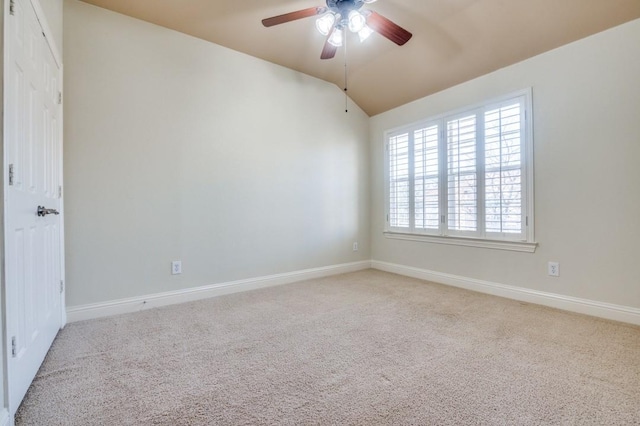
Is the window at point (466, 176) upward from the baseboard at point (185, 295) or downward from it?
upward

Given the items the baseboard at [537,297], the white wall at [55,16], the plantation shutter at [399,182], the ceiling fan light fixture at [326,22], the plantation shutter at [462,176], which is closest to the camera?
the white wall at [55,16]

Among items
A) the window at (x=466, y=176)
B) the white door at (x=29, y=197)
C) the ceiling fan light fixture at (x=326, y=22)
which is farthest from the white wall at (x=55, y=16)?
the window at (x=466, y=176)

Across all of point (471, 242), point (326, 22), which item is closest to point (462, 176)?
point (471, 242)

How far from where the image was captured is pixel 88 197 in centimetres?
249

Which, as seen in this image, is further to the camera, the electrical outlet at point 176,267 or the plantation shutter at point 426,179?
the plantation shutter at point 426,179

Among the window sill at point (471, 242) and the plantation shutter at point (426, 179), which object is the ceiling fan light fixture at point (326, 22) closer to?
the plantation shutter at point (426, 179)

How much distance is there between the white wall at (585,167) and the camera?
232 cm

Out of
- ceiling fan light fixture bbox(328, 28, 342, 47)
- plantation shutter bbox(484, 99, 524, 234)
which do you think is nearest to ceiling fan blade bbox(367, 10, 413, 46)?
ceiling fan light fixture bbox(328, 28, 342, 47)

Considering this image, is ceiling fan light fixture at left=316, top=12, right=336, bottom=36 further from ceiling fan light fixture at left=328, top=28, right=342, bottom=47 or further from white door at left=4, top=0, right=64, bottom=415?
white door at left=4, top=0, right=64, bottom=415

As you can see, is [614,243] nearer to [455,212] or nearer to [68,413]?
[455,212]

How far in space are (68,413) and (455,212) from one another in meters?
3.55

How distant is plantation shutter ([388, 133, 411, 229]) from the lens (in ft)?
13.1

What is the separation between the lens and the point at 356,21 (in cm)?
215

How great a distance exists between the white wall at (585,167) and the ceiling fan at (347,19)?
1.56 metres
